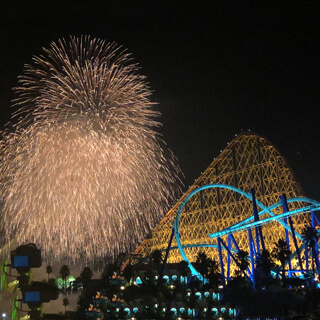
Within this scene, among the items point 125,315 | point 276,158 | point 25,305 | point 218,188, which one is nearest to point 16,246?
point 25,305

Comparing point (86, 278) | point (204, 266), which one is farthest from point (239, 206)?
point (86, 278)

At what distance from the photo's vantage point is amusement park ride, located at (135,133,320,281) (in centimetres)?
4703

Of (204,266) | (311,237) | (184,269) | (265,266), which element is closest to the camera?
(311,237)

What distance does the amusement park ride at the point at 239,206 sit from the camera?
154 feet

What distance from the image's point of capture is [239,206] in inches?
1957

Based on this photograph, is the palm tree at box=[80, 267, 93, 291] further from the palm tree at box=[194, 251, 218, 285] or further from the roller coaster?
the palm tree at box=[194, 251, 218, 285]

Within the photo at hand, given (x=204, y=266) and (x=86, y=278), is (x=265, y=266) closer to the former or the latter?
(x=204, y=266)

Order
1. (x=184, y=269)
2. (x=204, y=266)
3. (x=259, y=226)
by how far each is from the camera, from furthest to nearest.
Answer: (x=184, y=269) → (x=204, y=266) → (x=259, y=226)

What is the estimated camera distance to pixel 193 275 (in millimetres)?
49156

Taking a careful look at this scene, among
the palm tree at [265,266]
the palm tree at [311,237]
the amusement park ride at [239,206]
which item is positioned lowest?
the palm tree at [265,266]

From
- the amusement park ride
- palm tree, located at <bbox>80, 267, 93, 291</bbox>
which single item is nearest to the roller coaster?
the amusement park ride

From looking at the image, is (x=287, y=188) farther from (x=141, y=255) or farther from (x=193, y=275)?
(x=141, y=255)

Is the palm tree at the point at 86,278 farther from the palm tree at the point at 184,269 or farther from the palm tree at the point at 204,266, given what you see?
the palm tree at the point at 204,266

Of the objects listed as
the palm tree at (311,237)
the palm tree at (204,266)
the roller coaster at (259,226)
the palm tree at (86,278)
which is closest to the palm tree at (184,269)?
the roller coaster at (259,226)
